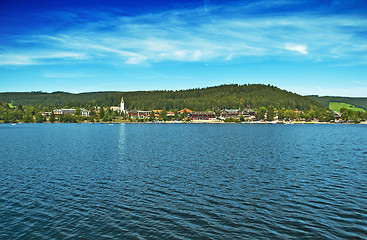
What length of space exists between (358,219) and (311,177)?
1397 centimetres

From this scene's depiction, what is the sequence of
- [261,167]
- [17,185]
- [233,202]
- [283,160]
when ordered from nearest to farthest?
[233,202], [17,185], [261,167], [283,160]

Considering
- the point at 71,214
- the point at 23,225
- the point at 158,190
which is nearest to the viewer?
the point at 23,225

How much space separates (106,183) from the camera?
106 feet

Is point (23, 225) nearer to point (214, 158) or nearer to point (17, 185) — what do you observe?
point (17, 185)

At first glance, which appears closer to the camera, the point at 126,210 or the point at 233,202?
the point at 126,210

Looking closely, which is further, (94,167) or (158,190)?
(94,167)

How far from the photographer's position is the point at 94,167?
42.0 metres

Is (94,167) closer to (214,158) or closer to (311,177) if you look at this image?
(214,158)

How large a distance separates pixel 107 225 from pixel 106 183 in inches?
492

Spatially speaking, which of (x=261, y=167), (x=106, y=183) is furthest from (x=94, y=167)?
(x=261, y=167)

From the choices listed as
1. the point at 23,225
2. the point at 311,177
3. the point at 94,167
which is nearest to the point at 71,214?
the point at 23,225

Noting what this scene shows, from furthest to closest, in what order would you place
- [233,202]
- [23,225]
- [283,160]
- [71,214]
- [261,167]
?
[283,160] → [261,167] → [233,202] → [71,214] → [23,225]

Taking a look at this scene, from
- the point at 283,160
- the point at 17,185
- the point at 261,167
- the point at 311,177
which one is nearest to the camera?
the point at 17,185

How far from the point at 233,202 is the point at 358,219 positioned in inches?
363
